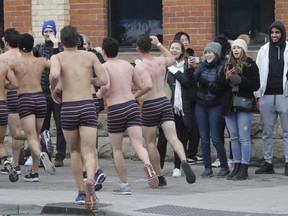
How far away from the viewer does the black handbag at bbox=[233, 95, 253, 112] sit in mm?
14609

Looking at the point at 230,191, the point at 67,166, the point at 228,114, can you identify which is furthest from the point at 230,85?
the point at 67,166

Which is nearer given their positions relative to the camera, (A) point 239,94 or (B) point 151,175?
(B) point 151,175

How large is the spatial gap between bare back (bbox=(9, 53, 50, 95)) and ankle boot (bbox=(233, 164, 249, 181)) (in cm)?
305

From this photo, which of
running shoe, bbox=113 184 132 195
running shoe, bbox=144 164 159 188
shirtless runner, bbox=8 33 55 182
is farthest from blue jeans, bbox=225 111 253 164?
shirtless runner, bbox=8 33 55 182

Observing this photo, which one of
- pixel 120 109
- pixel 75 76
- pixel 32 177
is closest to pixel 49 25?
pixel 32 177

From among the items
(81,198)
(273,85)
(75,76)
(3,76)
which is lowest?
(81,198)

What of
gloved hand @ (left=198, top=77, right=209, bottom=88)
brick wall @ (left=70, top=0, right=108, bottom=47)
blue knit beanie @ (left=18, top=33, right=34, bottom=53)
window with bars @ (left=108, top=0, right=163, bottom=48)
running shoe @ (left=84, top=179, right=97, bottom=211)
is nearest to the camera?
running shoe @ (left=84, top=179, right=97, bottom=211)

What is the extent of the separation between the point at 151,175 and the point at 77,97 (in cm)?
179

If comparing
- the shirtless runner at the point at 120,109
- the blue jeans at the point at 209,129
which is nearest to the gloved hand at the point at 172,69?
the blue jeans at the point at 209,129

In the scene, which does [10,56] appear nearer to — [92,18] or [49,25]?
[49,25]

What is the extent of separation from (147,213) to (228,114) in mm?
3771

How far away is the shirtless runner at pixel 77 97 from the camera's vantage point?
1183 centimetres

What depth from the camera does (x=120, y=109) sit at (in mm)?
12914

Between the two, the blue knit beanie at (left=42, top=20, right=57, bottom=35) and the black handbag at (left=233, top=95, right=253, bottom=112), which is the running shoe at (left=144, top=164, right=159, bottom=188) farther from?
the blue knit beanie at (left=42, top=20, right=57, bottom=35)
